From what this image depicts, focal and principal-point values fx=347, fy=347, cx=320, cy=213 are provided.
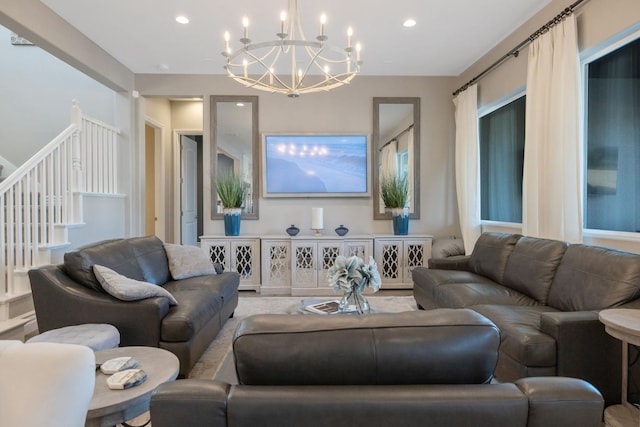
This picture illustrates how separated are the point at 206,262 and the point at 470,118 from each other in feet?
12.4

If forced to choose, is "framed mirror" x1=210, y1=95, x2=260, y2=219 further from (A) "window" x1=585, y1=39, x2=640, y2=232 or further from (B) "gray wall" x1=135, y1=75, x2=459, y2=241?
(A) "window" x1=585, y1=39, x2=640, y2=232

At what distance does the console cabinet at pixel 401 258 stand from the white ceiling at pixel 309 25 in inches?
95.7

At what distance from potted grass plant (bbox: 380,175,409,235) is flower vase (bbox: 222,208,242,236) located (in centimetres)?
212

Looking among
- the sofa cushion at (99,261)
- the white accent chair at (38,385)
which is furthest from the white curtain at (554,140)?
the sofa cushion at (99,261)

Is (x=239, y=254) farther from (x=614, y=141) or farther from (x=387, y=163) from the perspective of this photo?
(x=614, y=141)

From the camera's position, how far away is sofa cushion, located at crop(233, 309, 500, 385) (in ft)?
2.95

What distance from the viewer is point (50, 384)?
0.83 m

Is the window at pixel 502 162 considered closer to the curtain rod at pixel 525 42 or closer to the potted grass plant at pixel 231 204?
the curtain rod at pixel 525 42

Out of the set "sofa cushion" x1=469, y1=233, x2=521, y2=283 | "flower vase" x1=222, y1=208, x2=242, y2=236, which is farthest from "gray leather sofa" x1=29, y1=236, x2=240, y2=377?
"sofa cushion" x1=469, y1=233, x2=521, y2=283

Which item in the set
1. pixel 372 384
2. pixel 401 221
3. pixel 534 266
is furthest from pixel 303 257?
pixel 372 384

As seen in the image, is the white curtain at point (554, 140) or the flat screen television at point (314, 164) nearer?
the white curtain at point (554, 140)

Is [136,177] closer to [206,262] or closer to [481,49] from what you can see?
[206,262]

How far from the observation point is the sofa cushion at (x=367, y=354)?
899mm

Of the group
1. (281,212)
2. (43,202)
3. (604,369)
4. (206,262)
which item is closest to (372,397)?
(604,369)
